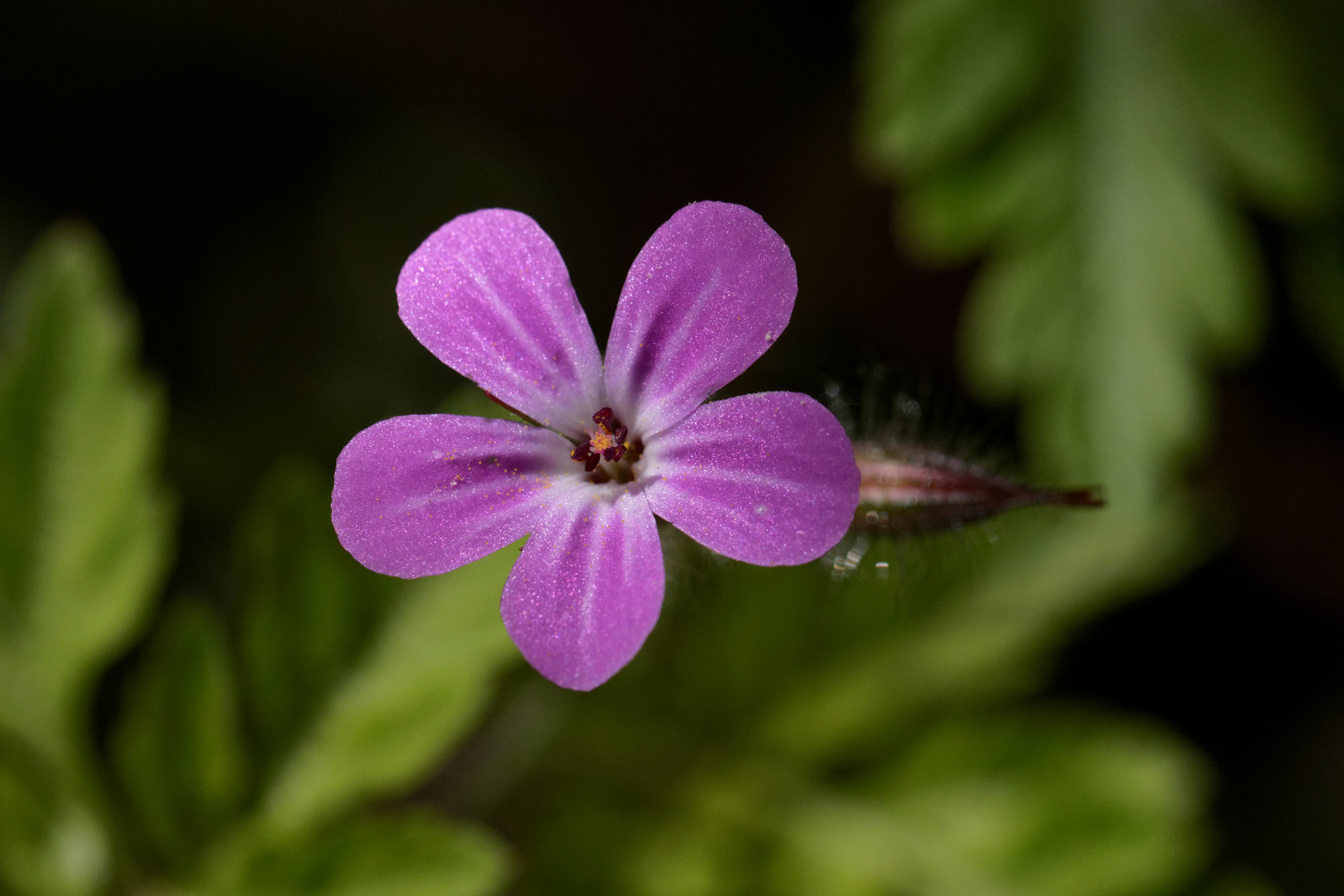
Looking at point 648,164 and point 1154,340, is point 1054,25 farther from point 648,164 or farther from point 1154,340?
point 648,164

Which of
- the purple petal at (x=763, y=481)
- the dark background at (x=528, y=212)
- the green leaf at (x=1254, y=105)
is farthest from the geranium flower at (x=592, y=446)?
the green leaf at (x=1254, y=105)

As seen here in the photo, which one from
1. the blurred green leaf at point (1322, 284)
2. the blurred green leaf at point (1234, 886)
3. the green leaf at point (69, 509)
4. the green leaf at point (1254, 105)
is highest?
the green leaf at point (1254, 105)

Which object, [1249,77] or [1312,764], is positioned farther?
[1312,764]

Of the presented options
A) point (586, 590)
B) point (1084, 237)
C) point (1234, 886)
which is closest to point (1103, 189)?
point (1084, 237)

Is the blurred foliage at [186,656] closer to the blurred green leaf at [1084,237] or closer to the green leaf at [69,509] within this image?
the green leaf at [69,509]

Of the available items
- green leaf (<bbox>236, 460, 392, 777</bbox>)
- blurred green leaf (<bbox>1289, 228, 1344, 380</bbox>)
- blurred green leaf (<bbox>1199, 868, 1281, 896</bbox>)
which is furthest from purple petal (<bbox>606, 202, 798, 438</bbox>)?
blurred green leaf (<bbox>1289, 228, 1344, 380</bbox>)

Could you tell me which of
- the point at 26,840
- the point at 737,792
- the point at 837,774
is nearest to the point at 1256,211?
the point at 837,774

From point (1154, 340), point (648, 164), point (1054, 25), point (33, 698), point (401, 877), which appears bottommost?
point (401, 877)

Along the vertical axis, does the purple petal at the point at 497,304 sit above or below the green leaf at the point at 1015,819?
above
